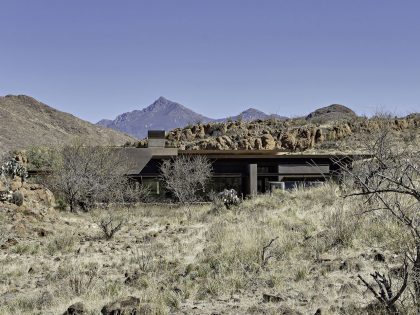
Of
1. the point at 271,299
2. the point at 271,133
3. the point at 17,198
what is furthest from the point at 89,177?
the point at 271,133

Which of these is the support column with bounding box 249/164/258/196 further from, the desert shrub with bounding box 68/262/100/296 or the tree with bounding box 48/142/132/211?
the desert shrub with bounding box 68/262/100/296

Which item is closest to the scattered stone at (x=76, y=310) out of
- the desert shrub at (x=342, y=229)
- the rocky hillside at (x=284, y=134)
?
the desert shrub at (x=342, y=229)

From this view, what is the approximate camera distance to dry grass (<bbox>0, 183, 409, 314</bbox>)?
25.4 ft

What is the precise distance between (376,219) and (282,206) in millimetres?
8119

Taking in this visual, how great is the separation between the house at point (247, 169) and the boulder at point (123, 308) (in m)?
30.6

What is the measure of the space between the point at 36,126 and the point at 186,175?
80.0 metres


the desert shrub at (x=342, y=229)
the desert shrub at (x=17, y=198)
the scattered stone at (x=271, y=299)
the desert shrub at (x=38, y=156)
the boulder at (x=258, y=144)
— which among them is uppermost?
the boulder at (x=258, y=144)

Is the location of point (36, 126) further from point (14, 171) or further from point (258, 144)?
point (14, 171)

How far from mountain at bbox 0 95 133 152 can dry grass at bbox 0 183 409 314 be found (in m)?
73.2

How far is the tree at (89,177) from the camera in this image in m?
28.4

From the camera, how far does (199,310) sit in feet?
24.3

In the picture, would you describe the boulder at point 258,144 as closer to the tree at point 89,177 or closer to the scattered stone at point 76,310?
the tree at point 89,177

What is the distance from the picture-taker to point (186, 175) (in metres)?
35.0

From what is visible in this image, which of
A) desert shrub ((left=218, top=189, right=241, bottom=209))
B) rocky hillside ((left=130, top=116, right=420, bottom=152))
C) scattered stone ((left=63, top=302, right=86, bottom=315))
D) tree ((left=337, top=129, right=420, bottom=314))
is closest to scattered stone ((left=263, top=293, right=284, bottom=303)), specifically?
tree ((left=337, top=129, right=420, bottom=314))
